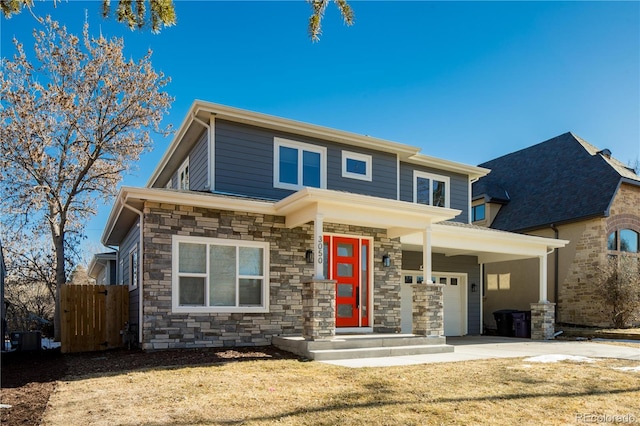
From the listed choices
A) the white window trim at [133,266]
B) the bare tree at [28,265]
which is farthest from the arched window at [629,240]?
the bare tree at [28,265]

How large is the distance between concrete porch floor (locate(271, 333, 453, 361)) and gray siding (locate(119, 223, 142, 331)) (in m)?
2.90

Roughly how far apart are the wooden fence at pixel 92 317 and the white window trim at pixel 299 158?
4295 mm

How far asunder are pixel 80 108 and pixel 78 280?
1442 centimetres

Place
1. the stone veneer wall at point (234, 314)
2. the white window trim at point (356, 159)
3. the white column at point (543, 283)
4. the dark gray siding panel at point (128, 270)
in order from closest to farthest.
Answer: the stone veneer wall at point (234, 314) < the dark gray siding panel at point (128, 270) < the white window trim at point (356, 159) < the white column at point (543, 283)

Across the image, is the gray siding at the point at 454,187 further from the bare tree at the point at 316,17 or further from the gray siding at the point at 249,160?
the bare tree at the point at 316,17

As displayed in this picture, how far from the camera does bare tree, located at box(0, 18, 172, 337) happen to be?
14461 mm

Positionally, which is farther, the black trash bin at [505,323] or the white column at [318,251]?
the black trash bin at [505,323]

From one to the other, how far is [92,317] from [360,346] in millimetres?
5682

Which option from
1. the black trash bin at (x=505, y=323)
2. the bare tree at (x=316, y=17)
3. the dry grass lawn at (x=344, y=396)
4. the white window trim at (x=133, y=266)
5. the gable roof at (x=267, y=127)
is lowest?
the black trash bin at (x=505, y=323)

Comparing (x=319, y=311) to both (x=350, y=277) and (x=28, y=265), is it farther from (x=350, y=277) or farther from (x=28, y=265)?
(x=28, y=265)

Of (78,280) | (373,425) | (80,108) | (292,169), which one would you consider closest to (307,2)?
(373,425)

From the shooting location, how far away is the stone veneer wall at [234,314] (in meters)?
9.05

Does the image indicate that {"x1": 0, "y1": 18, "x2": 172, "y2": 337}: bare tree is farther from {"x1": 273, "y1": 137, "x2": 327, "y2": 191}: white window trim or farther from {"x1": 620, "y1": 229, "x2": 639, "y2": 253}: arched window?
{"x1": 620, "y1": 229, "x2": 639, "y2": 253}: arched window

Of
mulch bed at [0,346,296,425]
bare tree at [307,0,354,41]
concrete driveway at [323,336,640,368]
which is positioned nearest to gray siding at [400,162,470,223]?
concrete driveway at [323,336,640,368]
